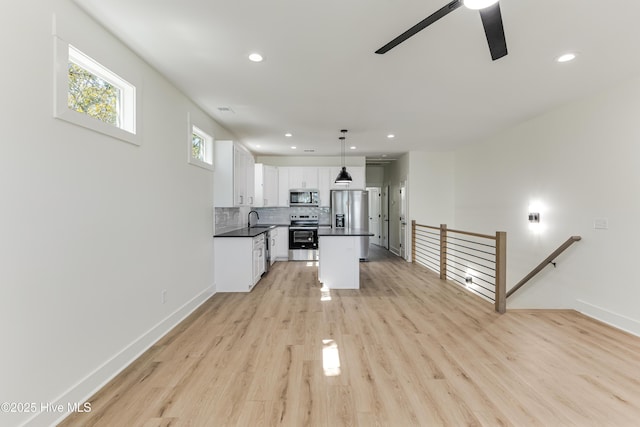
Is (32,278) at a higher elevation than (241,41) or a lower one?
lower

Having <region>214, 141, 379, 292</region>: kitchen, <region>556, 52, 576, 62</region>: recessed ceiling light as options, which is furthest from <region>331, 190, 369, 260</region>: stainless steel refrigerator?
<region>556, 52, 576, 62</region>: recessed ceiling light

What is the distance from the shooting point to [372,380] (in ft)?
7.12

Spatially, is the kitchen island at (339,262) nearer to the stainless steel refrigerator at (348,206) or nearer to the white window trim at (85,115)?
the stainless steel refrigerator at (348,206)

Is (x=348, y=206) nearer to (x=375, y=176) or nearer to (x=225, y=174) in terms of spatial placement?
(x=375, y=176)

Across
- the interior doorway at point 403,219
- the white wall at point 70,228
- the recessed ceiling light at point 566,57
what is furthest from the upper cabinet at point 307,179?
the recessed ceiling light at point 566,57

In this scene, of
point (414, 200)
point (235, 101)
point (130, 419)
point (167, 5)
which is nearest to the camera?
A: point (130, 419)

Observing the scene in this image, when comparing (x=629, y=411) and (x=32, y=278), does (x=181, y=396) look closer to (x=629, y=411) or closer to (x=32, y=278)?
(x=32, y=278)

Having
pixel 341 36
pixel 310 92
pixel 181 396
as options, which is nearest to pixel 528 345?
pixel 181 396

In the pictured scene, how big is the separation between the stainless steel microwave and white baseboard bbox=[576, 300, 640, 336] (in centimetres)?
522

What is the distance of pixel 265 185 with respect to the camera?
687 cm

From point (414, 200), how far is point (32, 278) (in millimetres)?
6768

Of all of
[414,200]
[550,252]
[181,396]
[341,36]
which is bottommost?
[181,396]

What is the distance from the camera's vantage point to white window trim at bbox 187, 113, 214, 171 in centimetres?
362

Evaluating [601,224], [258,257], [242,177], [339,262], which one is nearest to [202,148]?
[242,177]
